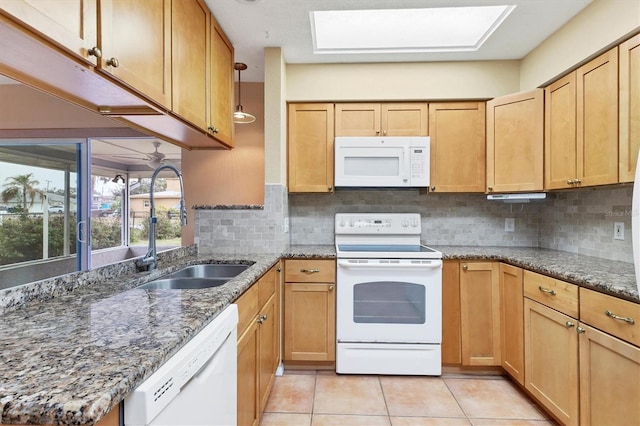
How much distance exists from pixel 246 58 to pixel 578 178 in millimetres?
2532

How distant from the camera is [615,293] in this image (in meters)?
1.35

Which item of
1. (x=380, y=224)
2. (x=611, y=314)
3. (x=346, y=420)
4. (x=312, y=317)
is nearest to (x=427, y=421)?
(x=346, y=420)

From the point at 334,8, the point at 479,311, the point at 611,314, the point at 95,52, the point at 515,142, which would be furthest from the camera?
the point at 515,142

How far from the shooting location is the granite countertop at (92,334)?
20.5 inches

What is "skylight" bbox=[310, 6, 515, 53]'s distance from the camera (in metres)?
2.11

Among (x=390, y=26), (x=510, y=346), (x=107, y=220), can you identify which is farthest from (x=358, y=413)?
(x=390, y=26)

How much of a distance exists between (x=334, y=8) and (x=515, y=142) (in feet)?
5.41

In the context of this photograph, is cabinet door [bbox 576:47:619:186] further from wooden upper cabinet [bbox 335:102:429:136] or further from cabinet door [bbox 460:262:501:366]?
wooden upper cabinet [bbox 335:102:429:136]

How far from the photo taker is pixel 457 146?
2604 millimetres

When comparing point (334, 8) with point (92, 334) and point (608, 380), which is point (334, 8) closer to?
point (92, 334)

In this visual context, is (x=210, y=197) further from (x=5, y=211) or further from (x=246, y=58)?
(x=5, y=211)

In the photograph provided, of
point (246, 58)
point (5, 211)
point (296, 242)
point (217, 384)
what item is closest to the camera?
point (217, 384)

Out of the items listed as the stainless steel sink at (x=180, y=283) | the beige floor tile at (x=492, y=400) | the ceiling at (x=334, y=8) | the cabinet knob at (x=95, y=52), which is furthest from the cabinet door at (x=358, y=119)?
the beige floor tile at (x=492, y=400)

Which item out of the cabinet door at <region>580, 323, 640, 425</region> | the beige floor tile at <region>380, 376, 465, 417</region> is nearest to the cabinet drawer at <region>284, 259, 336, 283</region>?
the beige floor tile at <region>380, 376, 465, 417</region>
